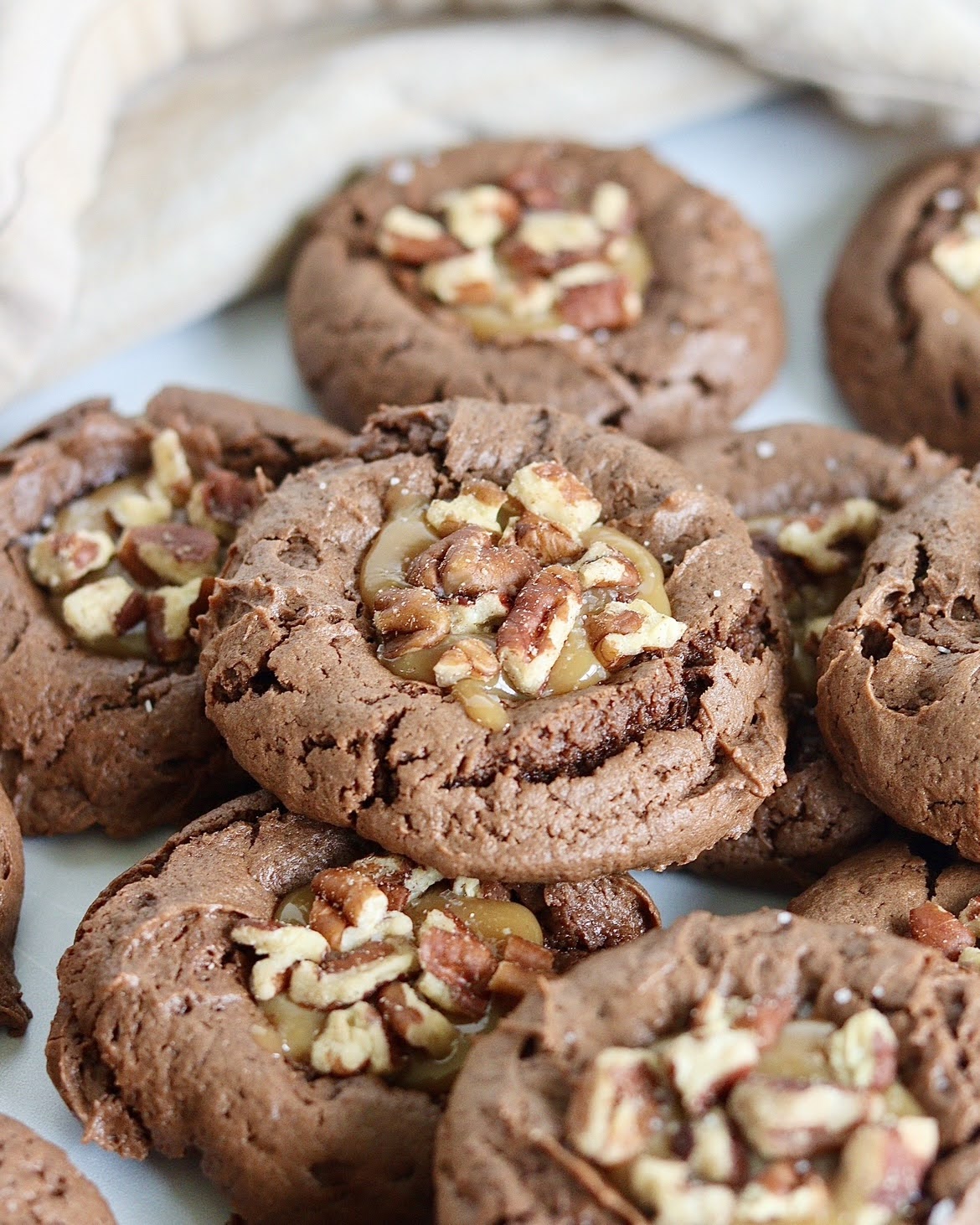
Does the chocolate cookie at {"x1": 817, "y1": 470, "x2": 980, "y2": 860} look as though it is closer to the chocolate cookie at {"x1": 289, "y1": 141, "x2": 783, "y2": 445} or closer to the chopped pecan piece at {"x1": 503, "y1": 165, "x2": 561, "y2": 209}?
the chocolate cookie at {"x1": 289, "y1": 141, "x2": 783, "y2": 445}

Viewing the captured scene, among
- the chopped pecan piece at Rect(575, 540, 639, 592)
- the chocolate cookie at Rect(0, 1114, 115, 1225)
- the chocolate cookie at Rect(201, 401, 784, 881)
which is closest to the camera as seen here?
the chocolate cookie at Rect(0, 1114, 115, 1225)

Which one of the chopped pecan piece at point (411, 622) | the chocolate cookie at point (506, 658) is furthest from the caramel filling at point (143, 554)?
the chopped pecan piece at point (411, 622)

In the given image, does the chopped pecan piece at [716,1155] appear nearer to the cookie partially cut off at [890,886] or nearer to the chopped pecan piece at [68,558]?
the cookie partially cut off at [890,886]

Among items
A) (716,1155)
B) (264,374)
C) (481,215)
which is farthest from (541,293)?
(716,1155)

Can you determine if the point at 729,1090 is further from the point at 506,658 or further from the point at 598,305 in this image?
the point at 598,305

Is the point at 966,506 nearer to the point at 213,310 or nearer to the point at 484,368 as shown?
the point at 484,368

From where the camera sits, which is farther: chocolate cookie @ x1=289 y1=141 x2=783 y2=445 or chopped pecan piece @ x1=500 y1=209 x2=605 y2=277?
chopped pecan piece @ x1=500 y1=209 x2=605 y2=277

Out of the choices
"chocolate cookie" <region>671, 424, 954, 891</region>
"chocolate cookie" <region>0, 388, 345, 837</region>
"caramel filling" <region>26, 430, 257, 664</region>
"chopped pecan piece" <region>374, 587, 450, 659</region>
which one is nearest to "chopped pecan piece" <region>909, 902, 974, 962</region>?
"chocolate cookie" <region>671, 424, 954, 891</region>

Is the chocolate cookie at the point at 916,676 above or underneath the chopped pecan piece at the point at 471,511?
underneath
